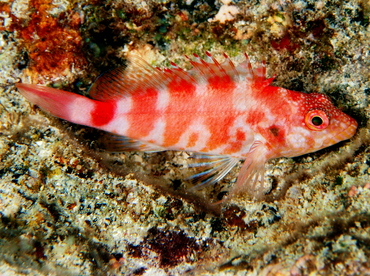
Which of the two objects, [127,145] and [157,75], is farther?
[127,145]

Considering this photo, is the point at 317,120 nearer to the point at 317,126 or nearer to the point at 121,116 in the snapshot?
the point at 317,126

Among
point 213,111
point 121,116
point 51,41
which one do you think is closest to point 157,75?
point 121,116

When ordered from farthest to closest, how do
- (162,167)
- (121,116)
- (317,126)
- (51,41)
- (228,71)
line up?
(162,167)
(51,41)
(121,116)
(228,71)
(317,126)

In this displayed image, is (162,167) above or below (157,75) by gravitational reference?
below

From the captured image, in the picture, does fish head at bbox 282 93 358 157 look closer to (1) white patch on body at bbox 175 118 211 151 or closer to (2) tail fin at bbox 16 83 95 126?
(1) white patch on body at bbox 175 118 211 151

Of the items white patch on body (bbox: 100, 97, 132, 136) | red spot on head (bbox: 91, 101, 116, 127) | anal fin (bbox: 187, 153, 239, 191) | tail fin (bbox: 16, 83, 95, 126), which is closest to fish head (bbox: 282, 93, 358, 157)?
anal fin (bbox: 187, 153, 239, 191)

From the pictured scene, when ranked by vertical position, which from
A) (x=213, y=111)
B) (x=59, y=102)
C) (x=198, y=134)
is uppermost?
(x=213, y=111)

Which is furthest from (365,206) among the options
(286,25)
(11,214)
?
(11,214)
